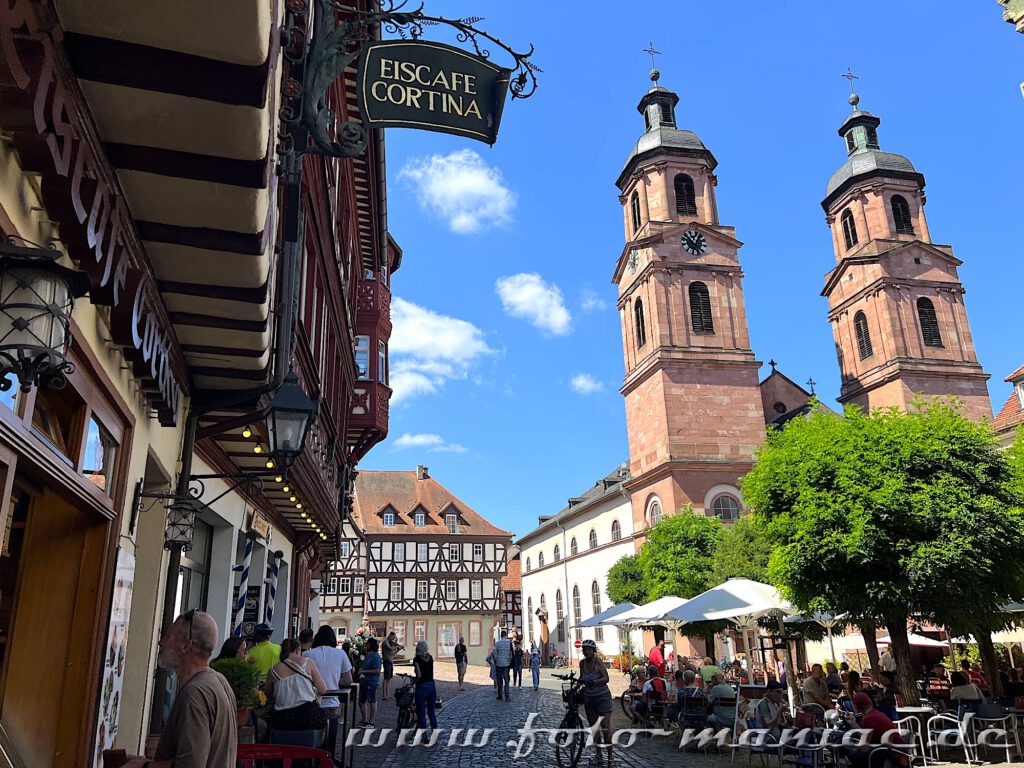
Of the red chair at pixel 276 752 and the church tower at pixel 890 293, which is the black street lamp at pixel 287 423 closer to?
the red chair at pixel 276 752

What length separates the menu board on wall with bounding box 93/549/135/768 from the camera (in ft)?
17.3

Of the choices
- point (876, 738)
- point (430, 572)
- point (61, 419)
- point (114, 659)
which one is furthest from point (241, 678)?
point (430, 572)

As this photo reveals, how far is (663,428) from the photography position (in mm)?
39938

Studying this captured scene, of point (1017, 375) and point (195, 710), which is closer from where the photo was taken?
point (195, 710)

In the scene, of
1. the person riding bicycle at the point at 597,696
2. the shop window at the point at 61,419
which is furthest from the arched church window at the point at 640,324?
the shop window at the point at 61,419

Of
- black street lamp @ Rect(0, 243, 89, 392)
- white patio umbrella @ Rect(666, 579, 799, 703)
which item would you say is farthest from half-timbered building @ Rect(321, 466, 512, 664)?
black street lamp @ Rect(0, 243, 89, 392)

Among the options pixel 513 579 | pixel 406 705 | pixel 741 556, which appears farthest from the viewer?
pixel 513 579

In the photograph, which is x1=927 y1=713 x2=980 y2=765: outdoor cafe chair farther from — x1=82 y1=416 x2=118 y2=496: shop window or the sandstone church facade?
the sandstone church facade

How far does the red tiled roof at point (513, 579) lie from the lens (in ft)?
234

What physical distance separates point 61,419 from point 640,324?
40964mm

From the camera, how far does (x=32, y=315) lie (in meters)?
2.76

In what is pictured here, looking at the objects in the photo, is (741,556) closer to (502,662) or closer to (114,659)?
(502,662)

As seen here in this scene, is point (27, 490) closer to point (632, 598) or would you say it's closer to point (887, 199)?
point (632, 598)

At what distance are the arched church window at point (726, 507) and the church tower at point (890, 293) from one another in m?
10.6
